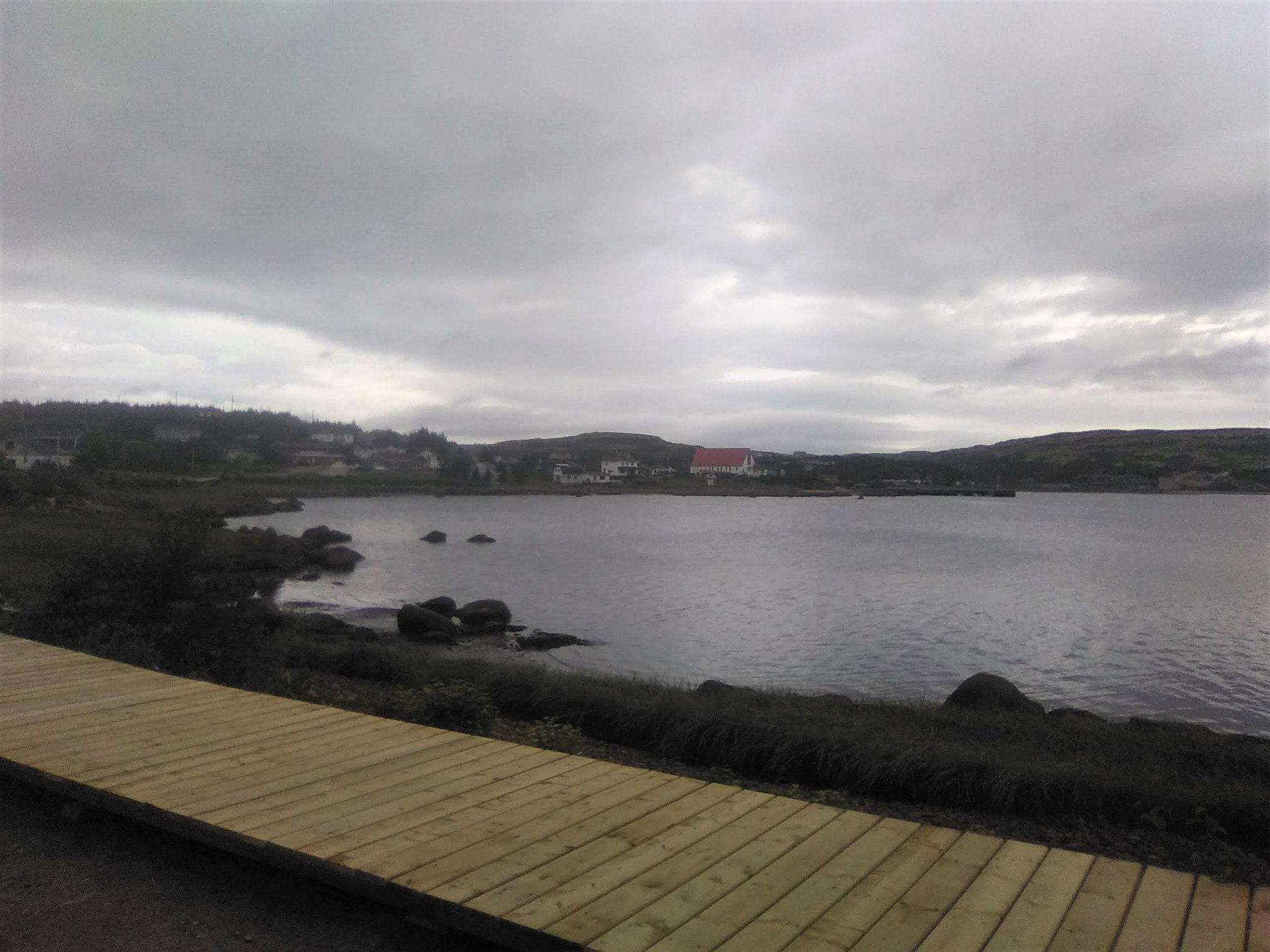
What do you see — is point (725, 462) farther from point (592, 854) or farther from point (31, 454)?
point (592, 854)

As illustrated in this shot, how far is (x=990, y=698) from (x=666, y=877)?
10494mm

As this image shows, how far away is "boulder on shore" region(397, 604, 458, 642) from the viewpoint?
69.3 ft

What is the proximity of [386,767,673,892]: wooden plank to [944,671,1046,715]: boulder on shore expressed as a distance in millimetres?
8957

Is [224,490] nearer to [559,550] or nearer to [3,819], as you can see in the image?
[559,550]

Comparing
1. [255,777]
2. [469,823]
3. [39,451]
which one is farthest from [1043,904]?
[39,451]

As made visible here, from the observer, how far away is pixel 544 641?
21.2 meters

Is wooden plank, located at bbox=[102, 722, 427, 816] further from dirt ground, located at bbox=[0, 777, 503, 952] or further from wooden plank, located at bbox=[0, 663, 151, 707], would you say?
wooden plank, located at bbox=[0, 663, 151, 707]

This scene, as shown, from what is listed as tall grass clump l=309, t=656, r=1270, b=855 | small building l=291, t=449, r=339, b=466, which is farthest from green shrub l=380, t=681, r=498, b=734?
small building l=291, t=449, r=339, b=466

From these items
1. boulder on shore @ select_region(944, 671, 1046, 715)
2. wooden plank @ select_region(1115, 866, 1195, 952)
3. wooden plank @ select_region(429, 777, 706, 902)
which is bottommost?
boulder on shore @ select_region(944, 671, 1046, 715)

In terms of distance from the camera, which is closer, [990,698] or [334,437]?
[990,698]

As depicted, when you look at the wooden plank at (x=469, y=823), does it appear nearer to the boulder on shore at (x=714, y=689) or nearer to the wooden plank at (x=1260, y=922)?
the wooden plank at (x=1260, y=922)

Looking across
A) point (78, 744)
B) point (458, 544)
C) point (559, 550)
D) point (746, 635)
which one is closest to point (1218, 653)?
point (746, 635)

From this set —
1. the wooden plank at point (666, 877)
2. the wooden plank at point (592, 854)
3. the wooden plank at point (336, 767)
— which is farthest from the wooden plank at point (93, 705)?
the wooden plank at point (666, 877)

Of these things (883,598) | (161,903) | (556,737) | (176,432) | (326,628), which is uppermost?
(176,432)
